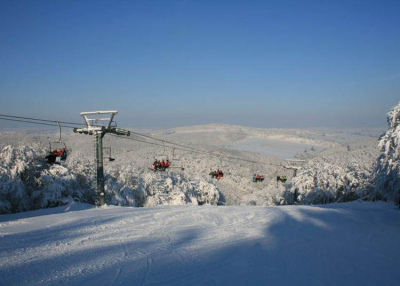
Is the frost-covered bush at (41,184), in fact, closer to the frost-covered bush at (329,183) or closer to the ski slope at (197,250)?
the ski slope at (197,250)

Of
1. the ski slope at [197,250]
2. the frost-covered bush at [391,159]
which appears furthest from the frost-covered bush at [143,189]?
the frost-covered bush at [391,159]

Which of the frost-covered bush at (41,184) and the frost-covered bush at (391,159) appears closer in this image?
the frost-covered bush at (391,159)

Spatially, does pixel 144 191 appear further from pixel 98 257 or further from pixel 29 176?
pixel 98 257

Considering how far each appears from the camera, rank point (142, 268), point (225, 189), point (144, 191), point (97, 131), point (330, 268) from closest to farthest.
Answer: point (142, 268)
point (330, 268)
point (97, 131)
point (144, 191)
point (225, 189)

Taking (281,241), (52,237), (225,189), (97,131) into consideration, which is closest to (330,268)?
(281,241)

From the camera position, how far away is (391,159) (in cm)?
1519

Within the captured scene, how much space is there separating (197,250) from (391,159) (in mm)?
12665

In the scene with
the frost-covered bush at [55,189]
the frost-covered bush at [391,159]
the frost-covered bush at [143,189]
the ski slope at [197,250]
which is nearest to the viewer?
the ski slope at [197,250]

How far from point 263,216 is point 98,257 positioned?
8.97 meters

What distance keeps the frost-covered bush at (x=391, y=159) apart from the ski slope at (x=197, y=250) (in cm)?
234

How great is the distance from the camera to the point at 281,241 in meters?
9.82

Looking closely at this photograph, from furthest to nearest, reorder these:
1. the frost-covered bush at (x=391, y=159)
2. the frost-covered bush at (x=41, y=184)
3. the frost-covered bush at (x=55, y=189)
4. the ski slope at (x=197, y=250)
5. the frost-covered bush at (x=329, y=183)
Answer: the frost-covered bush at (x=329, y=183) < the frost-covered bush at (x=55, y=189) < the frost-covered bush at (x=41, y=184) < the frost-covered bush at (x=391, y=159) < the ski slope at (x=197, y=250)

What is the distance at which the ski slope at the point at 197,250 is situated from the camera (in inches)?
257

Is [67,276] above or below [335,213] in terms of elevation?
above
